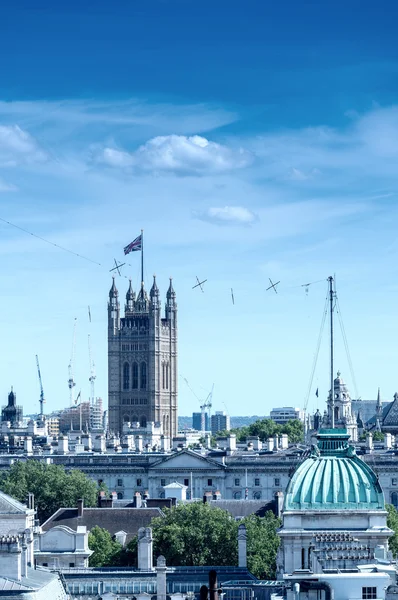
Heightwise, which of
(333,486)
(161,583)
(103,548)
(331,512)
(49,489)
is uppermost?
(49,489)

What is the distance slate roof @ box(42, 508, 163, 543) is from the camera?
469ft

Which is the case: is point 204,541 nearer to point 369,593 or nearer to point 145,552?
point 145,552

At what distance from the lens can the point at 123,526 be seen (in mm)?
144250

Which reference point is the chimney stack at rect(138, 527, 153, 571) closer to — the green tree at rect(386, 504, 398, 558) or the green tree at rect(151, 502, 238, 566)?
the green tree at rect(151, 502, 238, 566)

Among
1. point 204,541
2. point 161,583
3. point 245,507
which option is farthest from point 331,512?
point 245,507

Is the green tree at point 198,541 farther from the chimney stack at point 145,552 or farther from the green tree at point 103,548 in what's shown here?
the chimney stack at point 145,552

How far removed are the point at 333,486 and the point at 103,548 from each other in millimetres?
44221

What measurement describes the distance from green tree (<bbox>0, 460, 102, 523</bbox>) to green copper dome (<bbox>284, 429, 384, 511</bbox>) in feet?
273

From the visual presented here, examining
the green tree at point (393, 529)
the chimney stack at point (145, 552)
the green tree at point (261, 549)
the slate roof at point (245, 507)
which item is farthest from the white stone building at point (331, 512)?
the slate roof at point (245, 507)

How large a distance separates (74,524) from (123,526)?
361 cm

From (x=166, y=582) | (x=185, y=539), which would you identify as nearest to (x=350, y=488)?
(x=166, y=582)

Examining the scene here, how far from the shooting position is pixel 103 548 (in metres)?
131

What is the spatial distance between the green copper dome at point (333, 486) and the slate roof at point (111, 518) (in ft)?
171

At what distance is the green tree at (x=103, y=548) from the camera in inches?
5010
